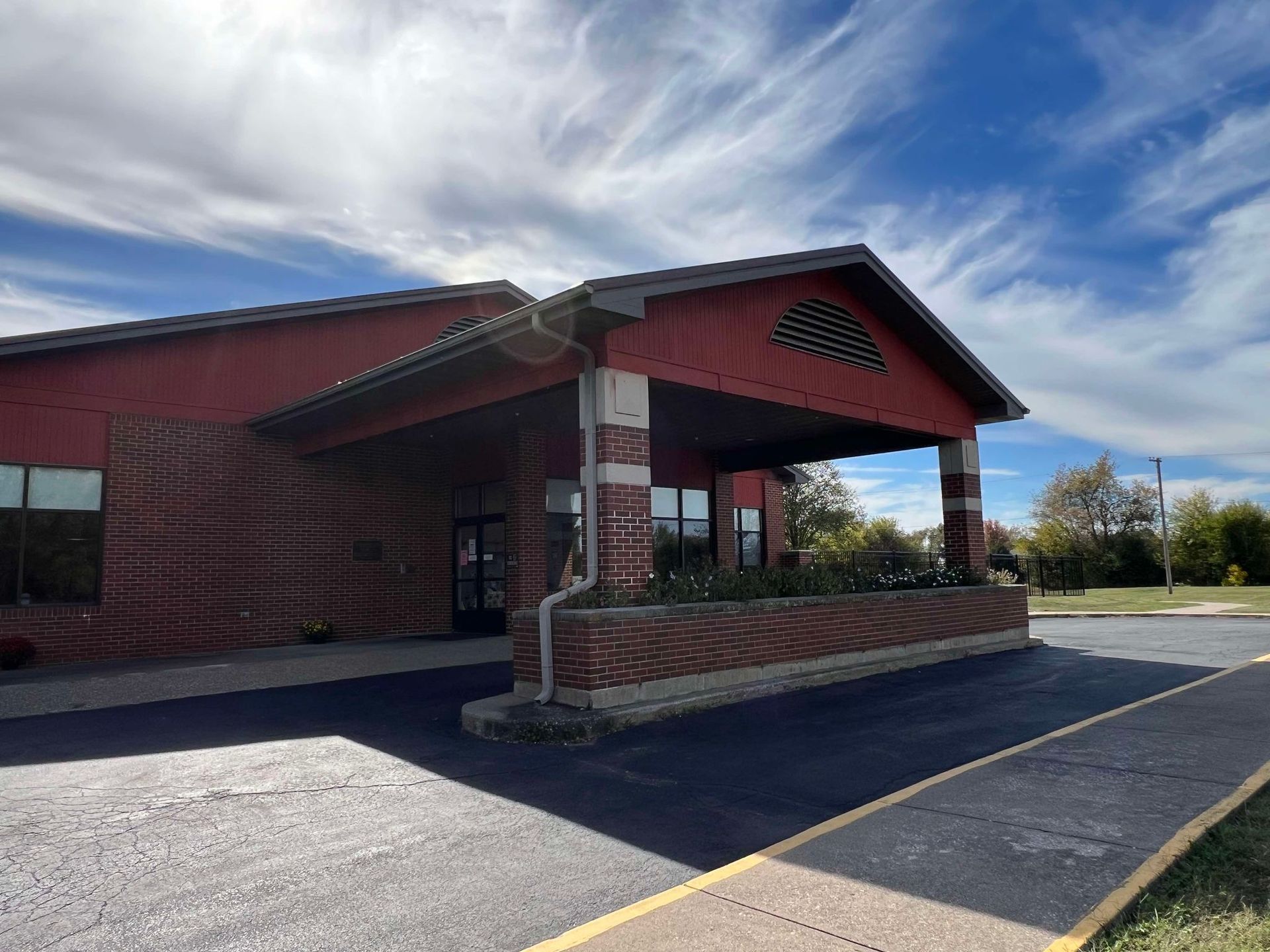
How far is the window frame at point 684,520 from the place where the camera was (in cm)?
1870

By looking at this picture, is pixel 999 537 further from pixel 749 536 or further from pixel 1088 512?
pixel 749 536

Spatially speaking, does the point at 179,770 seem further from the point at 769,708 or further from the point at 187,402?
the point at 187,402

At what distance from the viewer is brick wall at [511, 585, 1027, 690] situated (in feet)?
27.6

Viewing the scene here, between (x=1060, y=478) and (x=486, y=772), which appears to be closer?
(x=486, y=772)

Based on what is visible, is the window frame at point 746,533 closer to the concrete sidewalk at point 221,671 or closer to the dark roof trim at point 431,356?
the concrete sidewalk at point 221,671

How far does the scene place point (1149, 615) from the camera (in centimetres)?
2311

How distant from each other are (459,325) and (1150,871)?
54.2ft

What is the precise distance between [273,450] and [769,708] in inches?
427

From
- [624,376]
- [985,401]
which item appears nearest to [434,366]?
[624,376]

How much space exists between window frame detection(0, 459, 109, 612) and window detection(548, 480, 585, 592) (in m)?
7.31

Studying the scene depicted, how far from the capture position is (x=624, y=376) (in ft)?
31.1

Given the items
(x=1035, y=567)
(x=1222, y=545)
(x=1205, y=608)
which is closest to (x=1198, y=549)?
(x=1222, y=545)

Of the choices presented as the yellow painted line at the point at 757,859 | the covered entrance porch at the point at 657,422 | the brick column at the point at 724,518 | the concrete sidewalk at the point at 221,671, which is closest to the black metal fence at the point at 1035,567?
the brick column at the point at 724,518

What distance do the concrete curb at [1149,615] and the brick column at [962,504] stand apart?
8.04 meters
